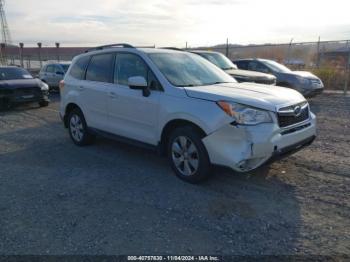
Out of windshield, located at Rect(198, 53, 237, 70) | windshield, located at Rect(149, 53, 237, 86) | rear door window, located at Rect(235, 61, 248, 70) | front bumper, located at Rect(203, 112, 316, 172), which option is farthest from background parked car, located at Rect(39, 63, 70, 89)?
front bumper, located at Rect(203, 112, 316, 172)

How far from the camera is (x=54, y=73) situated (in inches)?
647

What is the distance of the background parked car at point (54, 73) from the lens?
1619 cm

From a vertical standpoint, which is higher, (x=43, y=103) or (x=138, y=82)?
(x=138, y=82)

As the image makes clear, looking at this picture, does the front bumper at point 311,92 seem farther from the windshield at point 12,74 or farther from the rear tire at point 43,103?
the windshield at point 12,74

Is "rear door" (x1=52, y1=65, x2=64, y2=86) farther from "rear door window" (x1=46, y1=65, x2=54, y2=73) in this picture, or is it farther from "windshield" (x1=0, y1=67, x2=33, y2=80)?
"windshield" (x1=0, y1=67, x2=33, y2=80)

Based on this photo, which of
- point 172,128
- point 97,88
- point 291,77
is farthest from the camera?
point 291,77

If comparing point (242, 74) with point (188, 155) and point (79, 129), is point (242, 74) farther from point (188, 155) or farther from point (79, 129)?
point (188, 155)

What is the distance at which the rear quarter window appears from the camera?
21.4ft

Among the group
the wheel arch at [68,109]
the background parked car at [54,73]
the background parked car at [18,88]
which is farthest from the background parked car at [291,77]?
the background parked car at [54,73]

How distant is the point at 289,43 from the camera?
1766cm

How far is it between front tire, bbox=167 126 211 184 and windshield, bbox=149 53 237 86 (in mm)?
774

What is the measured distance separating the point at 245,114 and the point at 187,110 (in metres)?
0.77

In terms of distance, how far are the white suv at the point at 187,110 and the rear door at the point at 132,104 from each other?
0.05ft

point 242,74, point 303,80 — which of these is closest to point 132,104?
point 242,74
